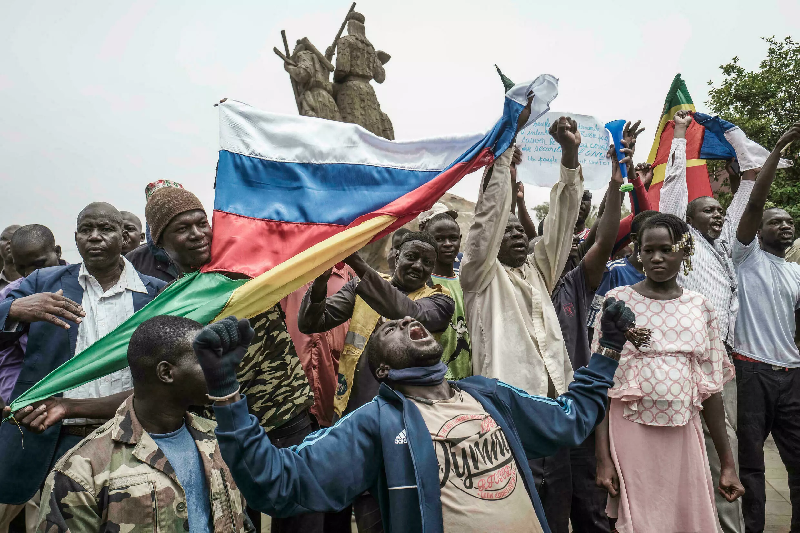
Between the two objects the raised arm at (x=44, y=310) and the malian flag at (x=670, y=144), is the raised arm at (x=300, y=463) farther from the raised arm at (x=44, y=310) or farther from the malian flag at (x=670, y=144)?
the malian flag at (x=670, y=144)

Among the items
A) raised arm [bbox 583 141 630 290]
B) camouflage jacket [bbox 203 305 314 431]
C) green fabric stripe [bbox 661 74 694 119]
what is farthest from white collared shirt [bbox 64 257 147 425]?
green fabric stripe [bbox 661 74 694 119]

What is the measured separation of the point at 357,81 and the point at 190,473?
51.0ft

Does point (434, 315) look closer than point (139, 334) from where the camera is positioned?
No

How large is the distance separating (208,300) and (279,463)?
1067 millimetres

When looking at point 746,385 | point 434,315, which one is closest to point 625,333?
point 434,315

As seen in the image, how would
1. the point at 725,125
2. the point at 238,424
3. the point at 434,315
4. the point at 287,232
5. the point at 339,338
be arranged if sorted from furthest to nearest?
the point at 725,125 < the point at 339,338 < the point at 434,315 < the point at 287,232 < the point at 238,424

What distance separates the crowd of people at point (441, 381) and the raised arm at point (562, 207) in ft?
0.04

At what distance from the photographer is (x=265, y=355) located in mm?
3074

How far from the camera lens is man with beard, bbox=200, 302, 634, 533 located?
1.65 meters

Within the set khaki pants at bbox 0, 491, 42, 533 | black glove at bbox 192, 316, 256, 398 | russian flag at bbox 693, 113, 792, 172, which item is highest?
russian flag at bbox 693, 113, 792, 172

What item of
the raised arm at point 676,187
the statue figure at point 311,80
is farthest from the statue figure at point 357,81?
the raised arm at point 676,187

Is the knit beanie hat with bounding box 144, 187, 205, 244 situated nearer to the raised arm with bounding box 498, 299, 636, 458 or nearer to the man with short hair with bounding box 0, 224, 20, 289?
the raised arm with bounding box 498, 299, 636, 458

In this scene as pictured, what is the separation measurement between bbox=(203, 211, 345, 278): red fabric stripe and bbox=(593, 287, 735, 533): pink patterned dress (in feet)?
5.19

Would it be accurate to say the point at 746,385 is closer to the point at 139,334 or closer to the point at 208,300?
the point at 208,300
